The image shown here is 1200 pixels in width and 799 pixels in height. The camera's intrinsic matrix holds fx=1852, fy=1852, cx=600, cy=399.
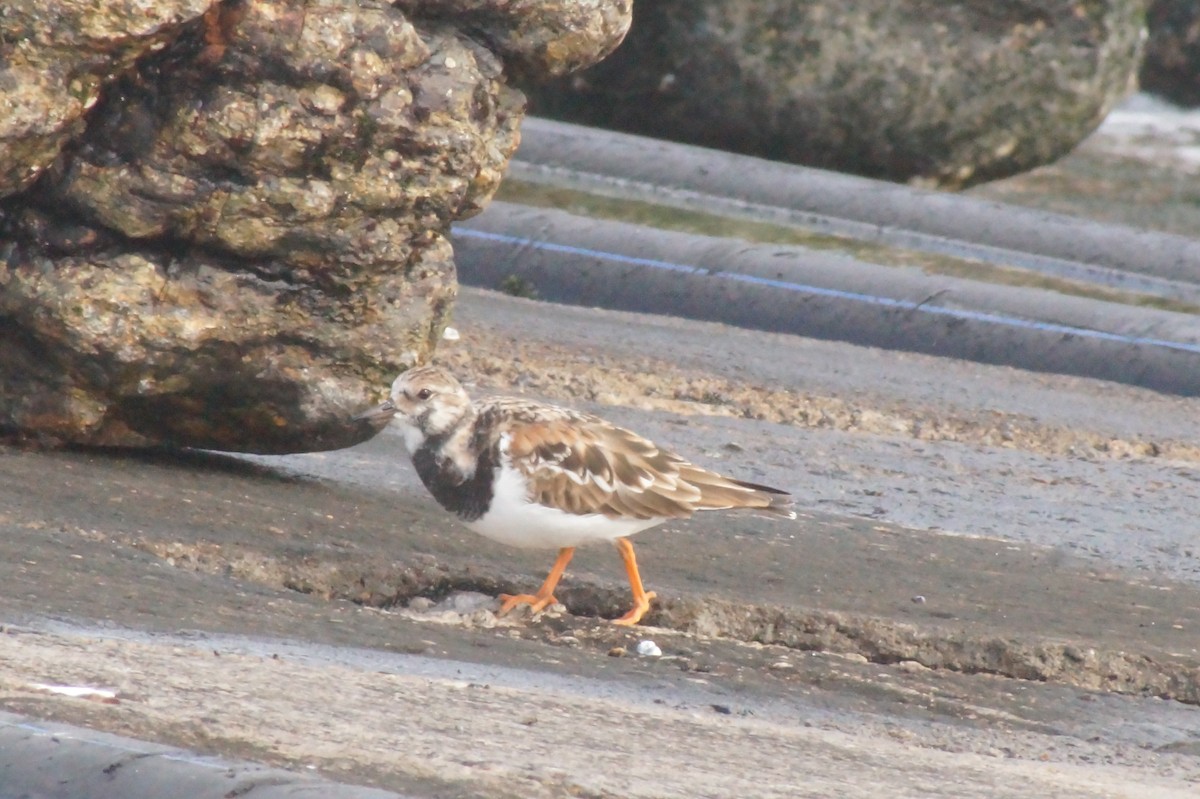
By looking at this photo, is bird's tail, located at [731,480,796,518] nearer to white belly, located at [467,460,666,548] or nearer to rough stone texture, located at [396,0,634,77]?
white belly, located at [467,460,666,548]

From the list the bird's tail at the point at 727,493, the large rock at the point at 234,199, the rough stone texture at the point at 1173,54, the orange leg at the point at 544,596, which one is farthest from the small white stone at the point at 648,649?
the rough stone texture at the point at 1173,54

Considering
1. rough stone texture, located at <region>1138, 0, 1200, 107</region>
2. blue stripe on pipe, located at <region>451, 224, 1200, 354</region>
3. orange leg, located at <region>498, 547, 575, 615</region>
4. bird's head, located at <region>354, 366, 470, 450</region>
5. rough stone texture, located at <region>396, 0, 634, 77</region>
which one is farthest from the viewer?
rough stone texture, located at <region>1138, 0, 1200, 107</region>

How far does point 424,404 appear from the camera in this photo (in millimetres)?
3998

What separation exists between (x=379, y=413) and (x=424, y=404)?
0.40 feet

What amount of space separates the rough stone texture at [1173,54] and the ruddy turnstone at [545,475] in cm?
1009

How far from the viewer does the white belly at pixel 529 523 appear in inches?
150

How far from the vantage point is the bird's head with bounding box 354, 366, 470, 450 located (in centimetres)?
399

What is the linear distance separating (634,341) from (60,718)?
4.10m

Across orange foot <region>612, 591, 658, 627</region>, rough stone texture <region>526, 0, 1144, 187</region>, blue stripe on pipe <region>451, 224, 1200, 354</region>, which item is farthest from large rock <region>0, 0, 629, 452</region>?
rough stone texture <region>526, 0, 1144, 187</region>

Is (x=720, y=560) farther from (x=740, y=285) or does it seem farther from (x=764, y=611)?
(x=740, y=285)

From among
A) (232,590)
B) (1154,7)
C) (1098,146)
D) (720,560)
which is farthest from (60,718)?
(1154,7)

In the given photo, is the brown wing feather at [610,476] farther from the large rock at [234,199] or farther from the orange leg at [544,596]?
the large rock at [234,199]

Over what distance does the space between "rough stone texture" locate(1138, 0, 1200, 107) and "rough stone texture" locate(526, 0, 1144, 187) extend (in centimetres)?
381

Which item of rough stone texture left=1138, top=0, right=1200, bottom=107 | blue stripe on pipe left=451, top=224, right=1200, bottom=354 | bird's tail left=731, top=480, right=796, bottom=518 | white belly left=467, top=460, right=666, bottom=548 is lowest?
white belly left=467, top=460, right=666, bottom=548
